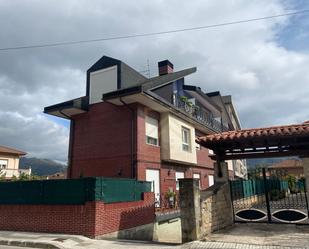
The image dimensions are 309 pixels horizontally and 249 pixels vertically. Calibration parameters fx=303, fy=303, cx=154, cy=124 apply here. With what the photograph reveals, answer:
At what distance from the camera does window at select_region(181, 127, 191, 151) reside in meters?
21.4

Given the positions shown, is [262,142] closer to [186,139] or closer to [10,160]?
[186,139]

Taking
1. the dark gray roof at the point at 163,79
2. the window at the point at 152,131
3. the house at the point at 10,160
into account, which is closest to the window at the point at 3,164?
the house at the point at 10,160

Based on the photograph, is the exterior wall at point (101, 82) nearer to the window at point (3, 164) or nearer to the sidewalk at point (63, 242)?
the sidewalk at point (63, 242)

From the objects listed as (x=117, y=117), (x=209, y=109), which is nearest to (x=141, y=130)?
(x=117, y=117)

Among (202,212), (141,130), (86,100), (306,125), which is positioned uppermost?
(86,100)

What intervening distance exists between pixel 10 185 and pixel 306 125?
37.5 feet

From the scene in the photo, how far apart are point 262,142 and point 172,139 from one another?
10057mm

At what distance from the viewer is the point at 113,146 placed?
17.7m

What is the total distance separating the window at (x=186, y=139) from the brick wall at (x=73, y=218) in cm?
883

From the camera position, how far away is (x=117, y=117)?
18.1 metres

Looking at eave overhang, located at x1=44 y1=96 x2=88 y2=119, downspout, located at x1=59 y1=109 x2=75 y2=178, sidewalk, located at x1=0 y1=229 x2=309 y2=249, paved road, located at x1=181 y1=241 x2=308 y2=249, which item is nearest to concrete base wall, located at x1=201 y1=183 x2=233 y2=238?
sidewalk, located at x1=0 y1=229 x2=309 y2=249

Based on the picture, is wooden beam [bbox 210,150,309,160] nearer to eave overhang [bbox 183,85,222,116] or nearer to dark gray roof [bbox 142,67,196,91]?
dark gray roof [bbox 142,67,196,91]

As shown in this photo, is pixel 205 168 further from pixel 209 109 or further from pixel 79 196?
pixel 79 196

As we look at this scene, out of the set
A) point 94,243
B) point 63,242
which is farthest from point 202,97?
Result: point 63,242
